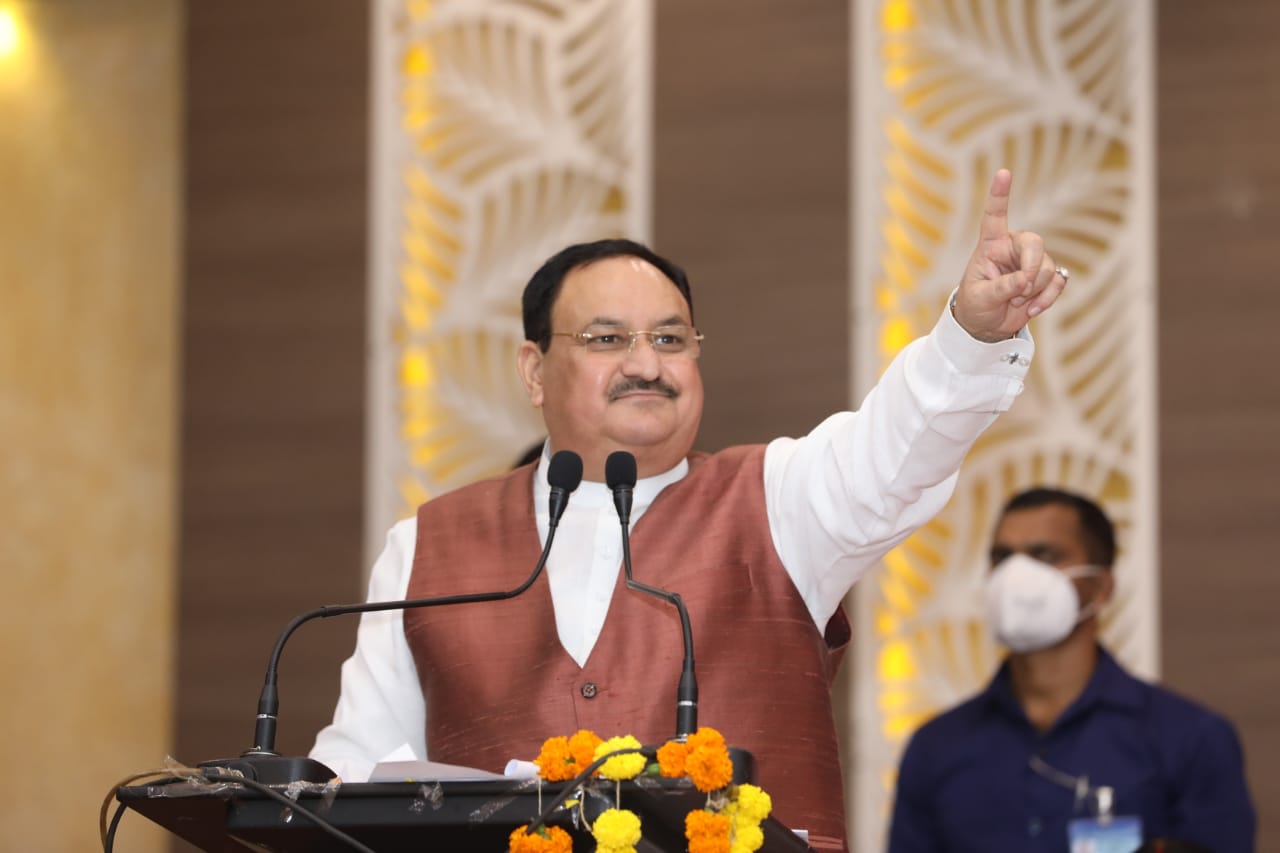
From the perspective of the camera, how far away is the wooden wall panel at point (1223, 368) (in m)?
4.47

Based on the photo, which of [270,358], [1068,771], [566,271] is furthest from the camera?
[270,358]

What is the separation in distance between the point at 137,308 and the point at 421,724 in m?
3.05

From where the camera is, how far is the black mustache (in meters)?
2.61

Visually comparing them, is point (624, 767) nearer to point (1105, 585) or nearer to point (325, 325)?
point (1105, 585)

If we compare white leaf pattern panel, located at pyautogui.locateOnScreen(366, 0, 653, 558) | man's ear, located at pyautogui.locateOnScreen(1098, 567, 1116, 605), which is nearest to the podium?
man's ear, located at pyautogui.locateOnScreen(1098, 567, 1116, 605)

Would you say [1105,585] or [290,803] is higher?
[1105,585]

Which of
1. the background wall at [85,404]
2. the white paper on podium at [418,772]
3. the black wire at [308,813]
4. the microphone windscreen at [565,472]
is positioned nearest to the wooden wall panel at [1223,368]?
the microphone windscreen at [565,472]

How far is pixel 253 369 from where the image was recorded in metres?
5.17

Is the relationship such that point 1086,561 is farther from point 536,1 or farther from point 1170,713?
point 536,1

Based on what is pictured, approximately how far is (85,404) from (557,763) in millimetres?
3917

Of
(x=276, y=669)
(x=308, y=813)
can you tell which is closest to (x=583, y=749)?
(x=308, y=813)

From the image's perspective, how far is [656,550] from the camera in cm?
254

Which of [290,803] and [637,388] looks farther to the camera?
[637,388]

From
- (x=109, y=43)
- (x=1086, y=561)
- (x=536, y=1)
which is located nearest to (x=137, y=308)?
(x=109, y=43)
